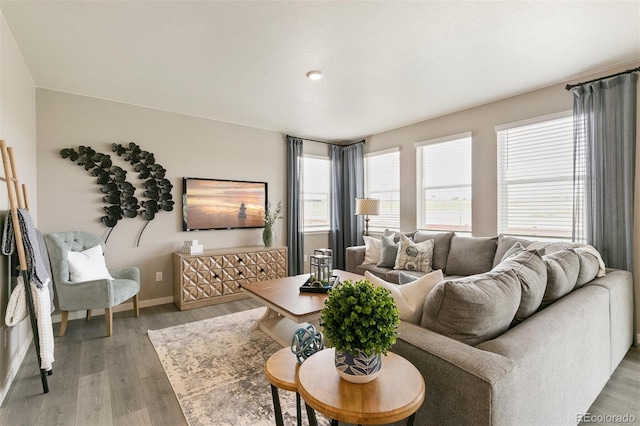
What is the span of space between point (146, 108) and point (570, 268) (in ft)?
15.0

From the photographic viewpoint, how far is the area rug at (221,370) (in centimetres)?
191

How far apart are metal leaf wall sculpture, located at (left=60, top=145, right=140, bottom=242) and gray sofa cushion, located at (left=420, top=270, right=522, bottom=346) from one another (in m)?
3.68

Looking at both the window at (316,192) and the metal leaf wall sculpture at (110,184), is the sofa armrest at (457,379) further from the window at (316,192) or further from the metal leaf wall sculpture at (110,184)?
the window at (316,192)

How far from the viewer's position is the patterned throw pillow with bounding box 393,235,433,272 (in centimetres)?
383

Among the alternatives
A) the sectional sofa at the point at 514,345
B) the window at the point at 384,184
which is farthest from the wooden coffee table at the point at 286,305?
the window at the point at 384,184

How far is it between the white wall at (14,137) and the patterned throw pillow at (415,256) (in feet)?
11.6

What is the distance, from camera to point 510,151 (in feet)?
12.1

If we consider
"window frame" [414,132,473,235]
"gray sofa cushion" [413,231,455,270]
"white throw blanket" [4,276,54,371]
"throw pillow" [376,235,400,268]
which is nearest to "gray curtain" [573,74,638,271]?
"window frame" [414,132,473,235]

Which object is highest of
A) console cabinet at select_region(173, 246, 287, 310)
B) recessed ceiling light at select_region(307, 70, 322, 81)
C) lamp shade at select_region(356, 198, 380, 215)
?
recessed ceiling light at select_region(307, 70, 322, 81)

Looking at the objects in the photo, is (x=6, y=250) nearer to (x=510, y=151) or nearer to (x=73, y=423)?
(x=73, y=423)

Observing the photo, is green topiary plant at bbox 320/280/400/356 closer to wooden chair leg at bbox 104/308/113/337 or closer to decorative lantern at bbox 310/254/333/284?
decorative lantern at bbox 310/254/333/284

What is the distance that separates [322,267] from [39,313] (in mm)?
2148

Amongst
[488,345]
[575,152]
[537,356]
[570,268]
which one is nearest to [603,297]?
[570,268]

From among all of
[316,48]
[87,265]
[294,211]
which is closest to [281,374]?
[316,48]
